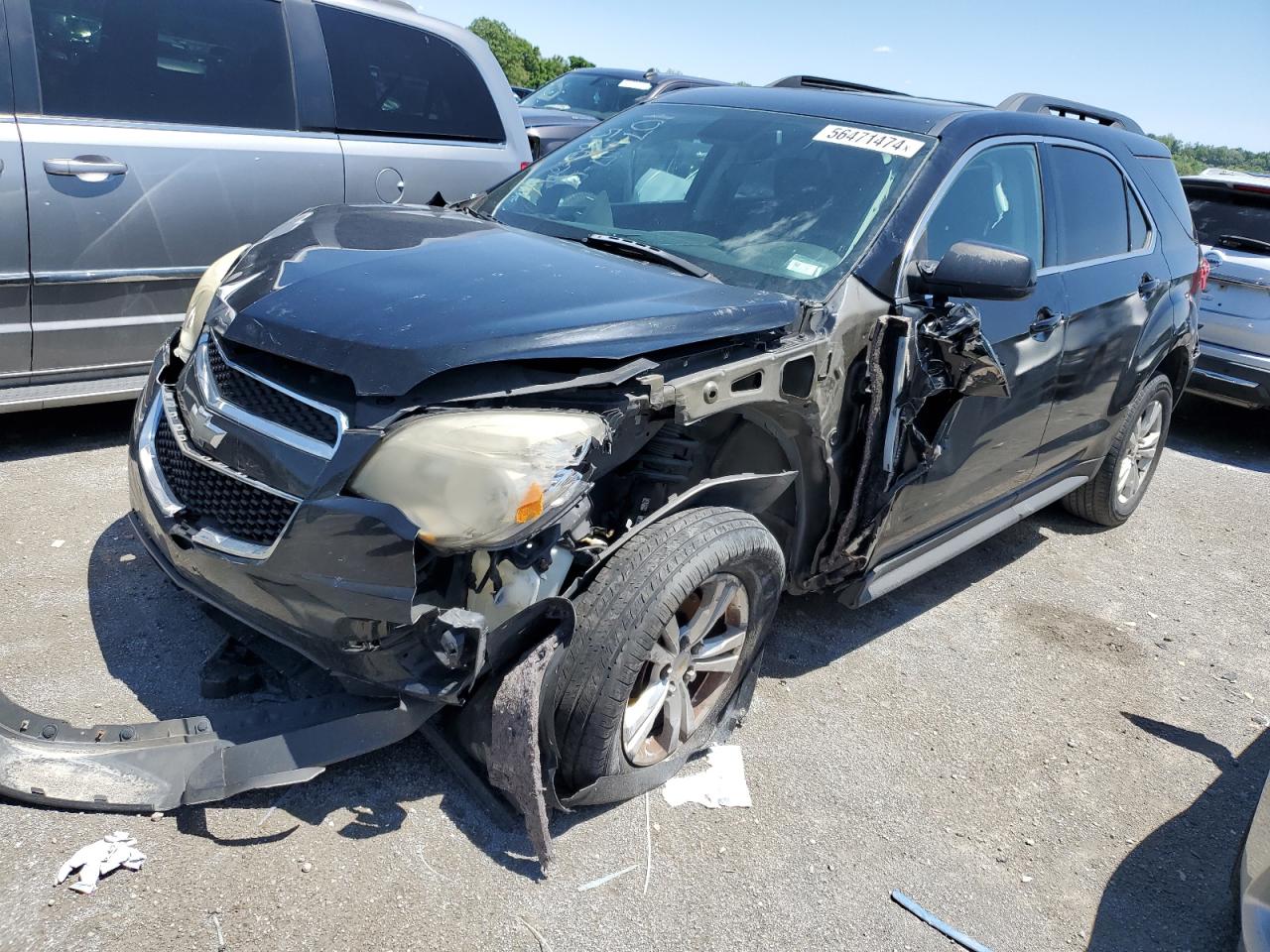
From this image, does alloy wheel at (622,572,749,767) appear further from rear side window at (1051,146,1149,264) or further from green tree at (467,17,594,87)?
green tree at (467,17,594,87)

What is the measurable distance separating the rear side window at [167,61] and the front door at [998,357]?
317 cm

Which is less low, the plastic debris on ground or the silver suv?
the silver suv

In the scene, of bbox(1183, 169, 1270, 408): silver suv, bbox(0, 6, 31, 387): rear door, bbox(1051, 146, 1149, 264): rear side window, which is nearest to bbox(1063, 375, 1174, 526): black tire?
bbox(1051, 146, 1149, 264): rear side window

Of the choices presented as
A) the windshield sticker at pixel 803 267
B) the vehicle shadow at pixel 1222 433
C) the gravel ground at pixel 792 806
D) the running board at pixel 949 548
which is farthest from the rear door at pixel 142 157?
the vehicle shadow at pixel 1222 433

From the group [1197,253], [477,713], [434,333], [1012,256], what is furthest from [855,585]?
[1197,253]

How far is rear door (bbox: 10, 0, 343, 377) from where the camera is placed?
420 centimetres

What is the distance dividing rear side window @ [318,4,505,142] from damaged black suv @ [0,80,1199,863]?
145 centimetres

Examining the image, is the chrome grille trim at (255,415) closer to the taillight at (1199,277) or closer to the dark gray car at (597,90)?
the taillight at (1199,277)

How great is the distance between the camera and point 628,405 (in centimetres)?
252

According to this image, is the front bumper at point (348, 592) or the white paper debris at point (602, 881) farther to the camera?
the white paper debris at point (602, 881)

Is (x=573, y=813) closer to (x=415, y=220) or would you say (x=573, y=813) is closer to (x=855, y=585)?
(x=855, y=585)

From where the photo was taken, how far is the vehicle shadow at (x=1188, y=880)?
9.10 feet

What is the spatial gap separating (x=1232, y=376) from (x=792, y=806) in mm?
5787

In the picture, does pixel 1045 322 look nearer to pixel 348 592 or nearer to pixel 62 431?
pixel 348 592
